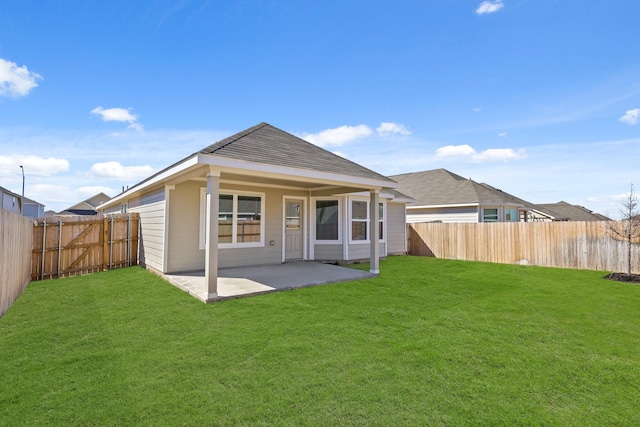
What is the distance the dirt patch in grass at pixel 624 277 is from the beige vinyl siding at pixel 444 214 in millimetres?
7803

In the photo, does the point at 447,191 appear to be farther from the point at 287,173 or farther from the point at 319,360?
the point at 319,360

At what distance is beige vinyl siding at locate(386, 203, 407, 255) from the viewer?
1305 centimetres

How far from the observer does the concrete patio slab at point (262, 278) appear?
20.0 ft

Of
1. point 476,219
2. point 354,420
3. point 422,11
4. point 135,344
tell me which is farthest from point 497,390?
point 476,219

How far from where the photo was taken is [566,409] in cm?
247

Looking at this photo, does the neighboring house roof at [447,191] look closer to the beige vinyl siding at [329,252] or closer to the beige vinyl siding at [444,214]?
the beige vinyl siding at [444,214]

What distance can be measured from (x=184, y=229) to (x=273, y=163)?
3.54 meters

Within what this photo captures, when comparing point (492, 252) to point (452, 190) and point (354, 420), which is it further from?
point (354, 420)

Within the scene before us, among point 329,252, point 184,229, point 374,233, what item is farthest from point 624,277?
point 184,229

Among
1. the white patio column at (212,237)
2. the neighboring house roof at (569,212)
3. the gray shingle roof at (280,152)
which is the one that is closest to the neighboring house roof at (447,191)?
the gray shingle roof at (280,152)

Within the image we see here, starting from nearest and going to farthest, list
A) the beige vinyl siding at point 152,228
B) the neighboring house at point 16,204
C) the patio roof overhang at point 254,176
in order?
1. the patio roof overhang at point 254,176
2. the beige vinyl siding at point 152,228
3. the neighboring house at point 16,204

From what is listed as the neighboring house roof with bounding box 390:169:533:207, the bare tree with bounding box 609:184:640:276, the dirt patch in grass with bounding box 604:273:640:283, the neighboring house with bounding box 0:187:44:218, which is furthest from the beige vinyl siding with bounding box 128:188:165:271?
the neighboring house with bounding box 0:187:44:218

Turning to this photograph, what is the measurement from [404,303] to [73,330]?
5.36 m

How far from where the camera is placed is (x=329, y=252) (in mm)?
10523
